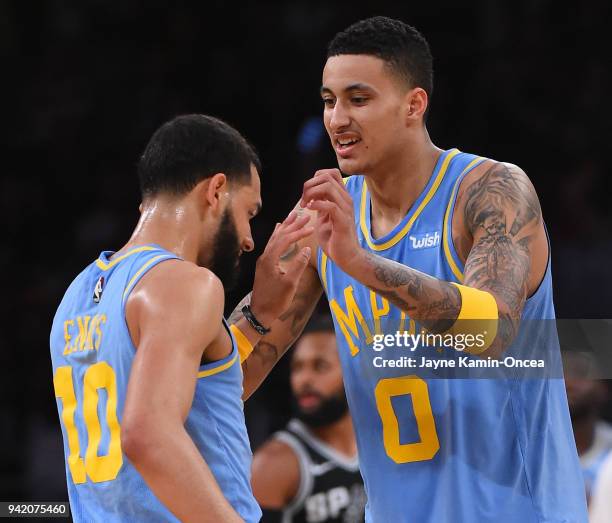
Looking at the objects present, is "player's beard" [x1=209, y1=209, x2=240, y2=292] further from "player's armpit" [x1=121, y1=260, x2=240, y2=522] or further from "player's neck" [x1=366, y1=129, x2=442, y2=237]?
"player's neck" [x1=366, y1=129, x2=442, y2=237]

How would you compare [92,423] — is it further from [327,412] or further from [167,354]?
[327,412]

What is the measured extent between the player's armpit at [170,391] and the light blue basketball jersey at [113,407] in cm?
7

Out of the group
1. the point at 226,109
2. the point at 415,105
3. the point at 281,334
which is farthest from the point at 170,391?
the point at 226,109

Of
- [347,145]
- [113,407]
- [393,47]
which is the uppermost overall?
[393,47]

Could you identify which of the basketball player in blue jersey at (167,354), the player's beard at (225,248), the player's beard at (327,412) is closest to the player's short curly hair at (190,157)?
the basketball player in blue jersey at (167,354)

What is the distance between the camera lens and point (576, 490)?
3.70 metres

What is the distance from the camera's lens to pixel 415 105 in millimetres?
3916

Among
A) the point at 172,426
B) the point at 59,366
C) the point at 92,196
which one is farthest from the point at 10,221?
the point at 172,426

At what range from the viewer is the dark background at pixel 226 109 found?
316 inches

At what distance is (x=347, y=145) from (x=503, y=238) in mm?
716

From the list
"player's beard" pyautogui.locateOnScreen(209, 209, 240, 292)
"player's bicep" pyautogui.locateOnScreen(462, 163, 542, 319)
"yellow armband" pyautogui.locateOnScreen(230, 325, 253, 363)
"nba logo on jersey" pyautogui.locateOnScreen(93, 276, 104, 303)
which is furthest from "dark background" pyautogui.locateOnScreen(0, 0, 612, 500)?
"nba logo on jersey" pyautogui.locateOnScreen(93, 276, 104, 303)

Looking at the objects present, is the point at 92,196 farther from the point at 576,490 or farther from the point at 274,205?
the point at 576,490

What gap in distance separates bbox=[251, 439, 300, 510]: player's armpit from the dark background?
4.02 ft

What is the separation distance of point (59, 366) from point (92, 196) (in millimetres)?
5656
